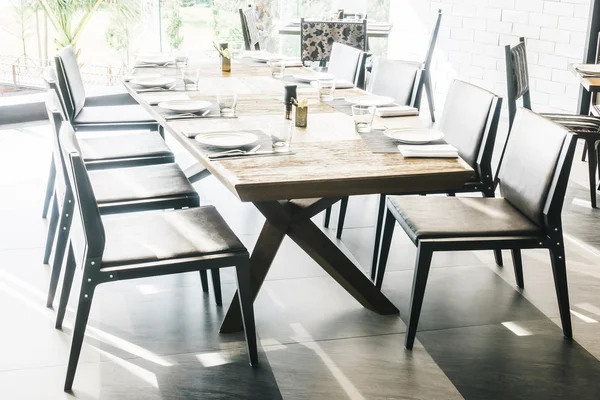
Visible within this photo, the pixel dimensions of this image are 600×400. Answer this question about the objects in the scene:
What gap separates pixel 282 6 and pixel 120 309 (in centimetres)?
514

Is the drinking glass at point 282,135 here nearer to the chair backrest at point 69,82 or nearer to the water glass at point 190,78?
the water glass at point 190,78

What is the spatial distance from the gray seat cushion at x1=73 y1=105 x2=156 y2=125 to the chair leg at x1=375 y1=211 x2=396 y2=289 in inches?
59.5

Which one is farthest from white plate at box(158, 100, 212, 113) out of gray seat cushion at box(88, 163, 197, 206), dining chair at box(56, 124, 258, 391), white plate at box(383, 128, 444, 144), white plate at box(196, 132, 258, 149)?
white plate at box(383, 128, 444, 144)

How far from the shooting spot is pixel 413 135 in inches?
101

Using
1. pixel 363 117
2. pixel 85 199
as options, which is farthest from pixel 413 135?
pixel 85 199

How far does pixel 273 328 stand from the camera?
2.68 metres

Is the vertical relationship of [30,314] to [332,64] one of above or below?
below

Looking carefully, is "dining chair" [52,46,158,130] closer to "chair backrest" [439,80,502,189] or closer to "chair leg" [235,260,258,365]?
"chair backrest" [439,80,502,189]

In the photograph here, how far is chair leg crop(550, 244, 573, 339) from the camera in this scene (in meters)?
2.51

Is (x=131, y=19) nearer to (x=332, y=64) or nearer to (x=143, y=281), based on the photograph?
(x=332, y=64)

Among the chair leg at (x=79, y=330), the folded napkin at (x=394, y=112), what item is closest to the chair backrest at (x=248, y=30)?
the folded napkin at (x=394, y=112)

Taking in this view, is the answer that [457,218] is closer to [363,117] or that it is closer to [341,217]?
[363,117]

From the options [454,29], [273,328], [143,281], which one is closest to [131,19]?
[454,29]

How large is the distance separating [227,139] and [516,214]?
3.41 ft
